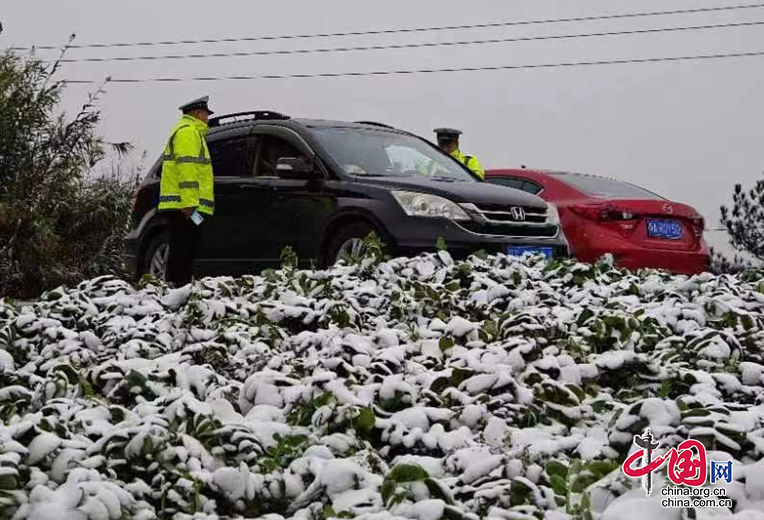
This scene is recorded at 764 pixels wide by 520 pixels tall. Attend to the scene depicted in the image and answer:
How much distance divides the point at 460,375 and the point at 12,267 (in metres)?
9.12

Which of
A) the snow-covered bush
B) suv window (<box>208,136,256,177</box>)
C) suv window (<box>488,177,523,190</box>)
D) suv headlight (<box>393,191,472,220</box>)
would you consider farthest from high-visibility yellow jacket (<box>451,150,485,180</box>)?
the snow-covered bush

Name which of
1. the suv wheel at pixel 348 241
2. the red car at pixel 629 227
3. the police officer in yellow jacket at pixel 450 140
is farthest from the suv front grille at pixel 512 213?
the police officer in yellow jacket at pixel 450 140

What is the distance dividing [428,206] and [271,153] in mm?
2074

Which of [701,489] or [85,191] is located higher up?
[85,191]

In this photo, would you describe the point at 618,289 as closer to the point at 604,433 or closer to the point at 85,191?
the point at 604,433

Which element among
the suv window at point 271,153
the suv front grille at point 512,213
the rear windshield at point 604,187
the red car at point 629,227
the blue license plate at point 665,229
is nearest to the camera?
the suv front grille at point 512,213

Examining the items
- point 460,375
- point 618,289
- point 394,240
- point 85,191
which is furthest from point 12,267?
point 460,375

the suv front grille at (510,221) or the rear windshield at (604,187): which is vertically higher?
the rear windshield at (604,187)

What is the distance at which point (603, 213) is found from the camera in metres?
10.1

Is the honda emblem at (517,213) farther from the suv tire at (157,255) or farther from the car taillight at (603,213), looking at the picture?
the suv tire at (157,255)

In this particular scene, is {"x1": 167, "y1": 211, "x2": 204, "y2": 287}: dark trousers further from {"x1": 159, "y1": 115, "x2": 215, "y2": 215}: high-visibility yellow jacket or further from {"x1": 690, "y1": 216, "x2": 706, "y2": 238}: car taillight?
{"x1": 690, "y1": 216, "x2": 706, "y2": 238}: car taillight

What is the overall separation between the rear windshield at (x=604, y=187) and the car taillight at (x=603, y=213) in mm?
250

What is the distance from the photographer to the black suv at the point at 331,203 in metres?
8.16

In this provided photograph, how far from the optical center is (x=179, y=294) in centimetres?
553
